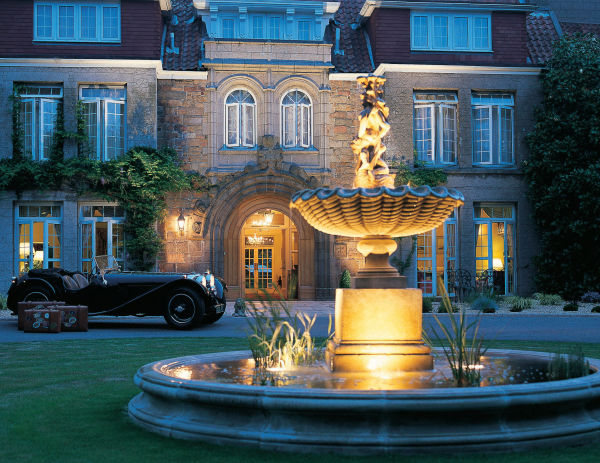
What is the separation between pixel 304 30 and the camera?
22.5m

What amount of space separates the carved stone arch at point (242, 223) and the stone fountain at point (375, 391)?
1421 centimetres

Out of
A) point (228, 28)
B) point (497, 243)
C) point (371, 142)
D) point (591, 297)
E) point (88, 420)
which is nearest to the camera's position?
point (88, 420)

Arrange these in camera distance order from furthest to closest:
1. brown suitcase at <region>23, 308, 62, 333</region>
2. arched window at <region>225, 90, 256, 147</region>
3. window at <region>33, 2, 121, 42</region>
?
1. arched window at <region>225, 90, 256, 147</region>
2. window at <region>33, 2, 121, 42</region>
3. brown suitcase at <region>23, 308, 62, 333</region>

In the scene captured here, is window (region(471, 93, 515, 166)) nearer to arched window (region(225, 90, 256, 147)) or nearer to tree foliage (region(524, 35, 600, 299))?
tree foliage (region(524, 35, 600, 299))

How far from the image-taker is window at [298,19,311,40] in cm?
2244

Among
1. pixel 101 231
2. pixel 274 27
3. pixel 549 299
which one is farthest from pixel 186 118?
pixel 549 299

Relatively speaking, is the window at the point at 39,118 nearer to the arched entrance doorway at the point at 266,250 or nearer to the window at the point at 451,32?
the arched entrance doorway at the point at 266,250

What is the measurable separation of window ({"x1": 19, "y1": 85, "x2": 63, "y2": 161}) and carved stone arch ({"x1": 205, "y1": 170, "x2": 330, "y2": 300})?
520cm

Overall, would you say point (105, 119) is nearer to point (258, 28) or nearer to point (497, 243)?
point (258, 28)

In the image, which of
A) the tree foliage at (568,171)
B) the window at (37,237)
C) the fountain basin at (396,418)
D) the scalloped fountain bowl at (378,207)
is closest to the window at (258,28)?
the window at (37,237)

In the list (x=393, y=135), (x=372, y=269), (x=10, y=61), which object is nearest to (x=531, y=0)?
(x=393, y=135)

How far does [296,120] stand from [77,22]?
7072 millimetres

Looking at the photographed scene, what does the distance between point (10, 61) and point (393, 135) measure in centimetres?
1143

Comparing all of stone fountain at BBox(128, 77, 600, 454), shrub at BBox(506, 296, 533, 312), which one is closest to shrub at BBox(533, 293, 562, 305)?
shrub at BBox(506, 296, 533, 312)
